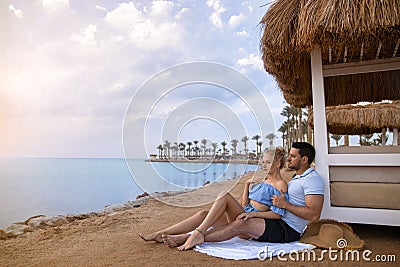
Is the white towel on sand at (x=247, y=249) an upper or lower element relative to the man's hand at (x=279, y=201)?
lower

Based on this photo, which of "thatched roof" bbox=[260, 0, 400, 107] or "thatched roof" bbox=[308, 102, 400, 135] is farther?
"thatched roof" bbox=[308, 102, 400, 135]

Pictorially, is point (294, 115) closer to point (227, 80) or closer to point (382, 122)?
point (382, 122)

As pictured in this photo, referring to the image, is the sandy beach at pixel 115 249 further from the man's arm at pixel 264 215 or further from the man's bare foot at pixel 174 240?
the man's arm at pixel 264 215

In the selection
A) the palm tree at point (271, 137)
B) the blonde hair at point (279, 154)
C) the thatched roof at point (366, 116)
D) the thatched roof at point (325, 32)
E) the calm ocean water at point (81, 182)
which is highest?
the thatched roof at point (325, 32)

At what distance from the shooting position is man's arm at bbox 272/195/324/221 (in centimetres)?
206

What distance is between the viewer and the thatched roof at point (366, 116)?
571 cm

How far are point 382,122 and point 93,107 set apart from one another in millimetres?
8975

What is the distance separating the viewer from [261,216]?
212cm

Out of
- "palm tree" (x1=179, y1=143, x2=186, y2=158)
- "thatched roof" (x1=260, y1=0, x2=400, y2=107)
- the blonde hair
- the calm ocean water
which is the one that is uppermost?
"thatched roof" (x1=260, y1=0, x2=400, y2=107)

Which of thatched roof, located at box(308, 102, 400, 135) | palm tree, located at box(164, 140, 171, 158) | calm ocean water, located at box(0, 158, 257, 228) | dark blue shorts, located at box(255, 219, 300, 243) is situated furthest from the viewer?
thatched roof, located at box(308, 102, 400, 135)

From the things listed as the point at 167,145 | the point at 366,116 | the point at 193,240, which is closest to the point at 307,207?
the point at 193,240

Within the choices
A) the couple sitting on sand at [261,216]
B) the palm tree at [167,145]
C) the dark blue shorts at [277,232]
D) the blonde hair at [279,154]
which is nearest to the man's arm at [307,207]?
the couple sitting on sand at [261,216]

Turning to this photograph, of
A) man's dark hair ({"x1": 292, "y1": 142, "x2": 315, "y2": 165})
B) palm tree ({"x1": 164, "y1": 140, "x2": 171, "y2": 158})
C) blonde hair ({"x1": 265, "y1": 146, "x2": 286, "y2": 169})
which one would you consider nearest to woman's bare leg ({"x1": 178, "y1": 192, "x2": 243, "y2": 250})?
blonde hair ({"x1": 265, "y1": 146, "x2": 286, "y2": 169})

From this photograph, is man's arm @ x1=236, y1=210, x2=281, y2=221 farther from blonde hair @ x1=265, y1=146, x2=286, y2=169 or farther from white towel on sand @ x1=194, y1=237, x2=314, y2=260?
blonde hair @ x1=265, y1=146, x2=286, y2=169
